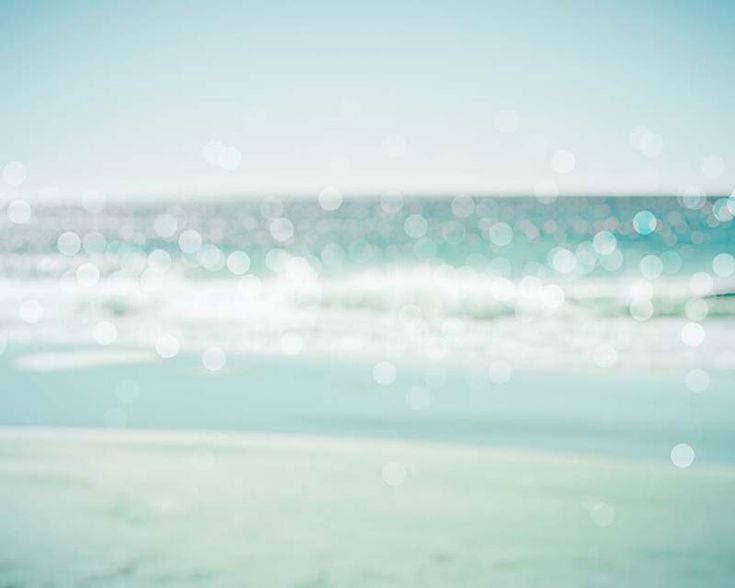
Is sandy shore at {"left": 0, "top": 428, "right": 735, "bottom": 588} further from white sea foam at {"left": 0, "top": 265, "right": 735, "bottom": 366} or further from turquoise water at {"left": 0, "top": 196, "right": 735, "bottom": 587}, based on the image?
white sea foam at {"left": 0, "top": 265, "right": 735, "bottom": 366}

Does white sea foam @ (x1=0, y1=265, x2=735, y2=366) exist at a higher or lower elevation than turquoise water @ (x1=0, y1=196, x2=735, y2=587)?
higher

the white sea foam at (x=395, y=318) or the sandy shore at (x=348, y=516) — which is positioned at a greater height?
the white sea foam at (x=395, y=318)

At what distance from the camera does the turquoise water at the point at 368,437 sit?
10.4ft

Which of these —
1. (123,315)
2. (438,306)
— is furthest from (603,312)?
(123,315)

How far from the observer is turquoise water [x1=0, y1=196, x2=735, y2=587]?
3.17 meters

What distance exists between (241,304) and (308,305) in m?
Answer: 1.14

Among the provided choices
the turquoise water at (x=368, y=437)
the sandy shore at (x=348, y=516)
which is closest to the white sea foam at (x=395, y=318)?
the turquoise water at (x=368, y=437)

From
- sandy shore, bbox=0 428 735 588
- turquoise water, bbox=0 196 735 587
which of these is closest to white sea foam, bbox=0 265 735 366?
turquoise water, bbox=0 196 735 587

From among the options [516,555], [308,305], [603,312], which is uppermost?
[308,305]

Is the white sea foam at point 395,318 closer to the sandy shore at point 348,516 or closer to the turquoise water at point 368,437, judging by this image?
the turquoise water at point 368,437

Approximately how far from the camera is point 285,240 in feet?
88.2

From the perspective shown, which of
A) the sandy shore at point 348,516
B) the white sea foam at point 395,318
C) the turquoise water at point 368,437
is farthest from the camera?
the white sea foam at point 395,318

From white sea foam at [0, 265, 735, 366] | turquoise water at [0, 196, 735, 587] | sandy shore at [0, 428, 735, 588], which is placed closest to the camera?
sandy shore at [0, 428, 735, 588]

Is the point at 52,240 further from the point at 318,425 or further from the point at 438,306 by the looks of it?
the point at 318,425
